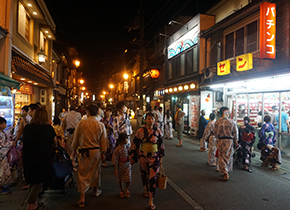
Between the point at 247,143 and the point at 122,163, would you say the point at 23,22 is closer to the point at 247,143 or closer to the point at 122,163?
the point at 122,163

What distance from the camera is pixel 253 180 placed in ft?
19.7

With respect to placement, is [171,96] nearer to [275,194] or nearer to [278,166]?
[278,166]

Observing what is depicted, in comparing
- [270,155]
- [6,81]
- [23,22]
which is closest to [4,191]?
[6,81]

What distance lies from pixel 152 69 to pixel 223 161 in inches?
466

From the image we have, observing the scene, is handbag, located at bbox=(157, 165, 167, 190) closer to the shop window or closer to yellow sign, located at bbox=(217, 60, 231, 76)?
yellow sign, located at bbox=(217, 60, 231, 76)

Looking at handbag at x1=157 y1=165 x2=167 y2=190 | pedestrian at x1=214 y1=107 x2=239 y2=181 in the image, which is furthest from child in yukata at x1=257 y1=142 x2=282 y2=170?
handbag at x1=157 y1=165 x2=167 y2=190

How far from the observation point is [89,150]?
4.32 meters

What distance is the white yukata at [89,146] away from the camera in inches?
168

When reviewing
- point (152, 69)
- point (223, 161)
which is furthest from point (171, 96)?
point (223, 161)

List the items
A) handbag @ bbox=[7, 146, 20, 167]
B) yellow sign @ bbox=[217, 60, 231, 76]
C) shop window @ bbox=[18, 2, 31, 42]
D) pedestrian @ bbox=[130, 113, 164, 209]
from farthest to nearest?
1. yellow sign @ bbox=[217, 60, 231, 76]
2. shop window @ bbox=[18, 2, 31, 42]
3. handbag @ bbox=[7, 146, 20, 167]
4. pedestrian @ bbox=[130, 113, 164, 209]

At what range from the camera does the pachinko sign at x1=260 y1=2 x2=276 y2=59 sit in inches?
319

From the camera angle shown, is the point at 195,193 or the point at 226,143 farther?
the point at 226,143

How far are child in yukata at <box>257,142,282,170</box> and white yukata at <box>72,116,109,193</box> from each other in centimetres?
611

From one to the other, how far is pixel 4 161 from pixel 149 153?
356 centimetres
